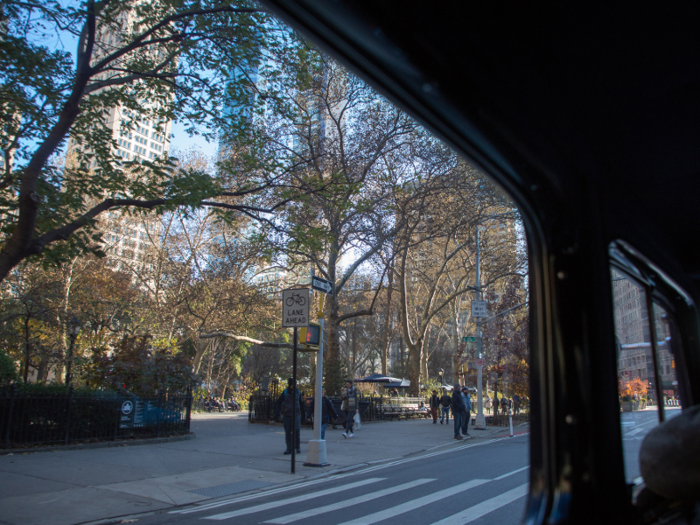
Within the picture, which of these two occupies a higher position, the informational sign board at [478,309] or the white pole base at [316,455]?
the informational sign board at [478,309]

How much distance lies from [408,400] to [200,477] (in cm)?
2249

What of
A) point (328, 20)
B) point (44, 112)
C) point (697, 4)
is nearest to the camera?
point (328, 20)

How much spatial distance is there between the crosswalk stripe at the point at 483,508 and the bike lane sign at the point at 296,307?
189 inches

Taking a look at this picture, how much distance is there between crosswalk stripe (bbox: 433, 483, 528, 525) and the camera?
605cm

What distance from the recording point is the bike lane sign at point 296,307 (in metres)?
10.4

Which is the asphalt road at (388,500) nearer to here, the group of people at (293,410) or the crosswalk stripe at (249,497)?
the crosswalk stripe at (249,497)

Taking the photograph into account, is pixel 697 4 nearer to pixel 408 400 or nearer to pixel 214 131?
pixel 214 131

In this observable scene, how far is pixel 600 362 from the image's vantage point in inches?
79.9

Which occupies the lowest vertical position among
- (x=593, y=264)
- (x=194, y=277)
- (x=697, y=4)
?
(x=593, y=264)

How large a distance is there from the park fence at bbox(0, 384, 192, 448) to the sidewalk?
0.76 meters

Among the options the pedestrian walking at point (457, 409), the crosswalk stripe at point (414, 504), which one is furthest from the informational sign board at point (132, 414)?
the pedestrian walking at point (457, 409)

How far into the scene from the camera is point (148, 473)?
31.1 feet

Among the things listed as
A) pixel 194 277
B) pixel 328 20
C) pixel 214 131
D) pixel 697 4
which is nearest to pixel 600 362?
pixel 697 4

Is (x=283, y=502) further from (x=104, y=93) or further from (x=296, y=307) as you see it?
(x=104, y=93)
